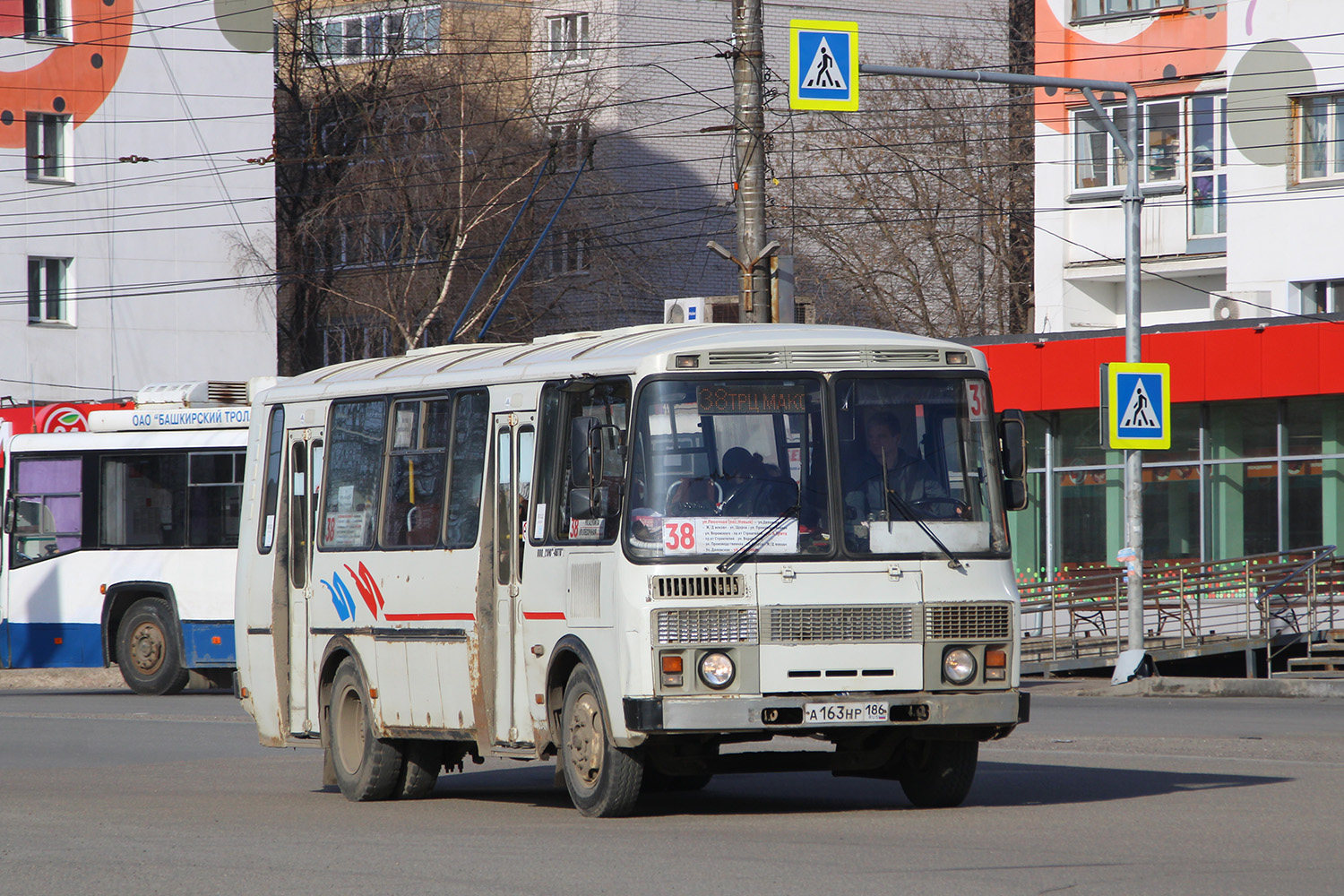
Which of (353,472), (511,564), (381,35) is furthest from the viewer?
(381,35)

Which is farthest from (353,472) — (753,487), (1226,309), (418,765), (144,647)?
(1226,309)

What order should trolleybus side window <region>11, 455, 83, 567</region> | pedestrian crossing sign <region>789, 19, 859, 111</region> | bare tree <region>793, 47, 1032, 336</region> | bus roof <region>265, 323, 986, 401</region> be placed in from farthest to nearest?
bare tree <region>793, 47, 1032, 336</region>, trolleybus side window <region>11, 455, 83, 567</region>, pedestrian crossing sign <region>789, 19, 859, 111</region>, bus roof <region>265, 323, 986, 401</region>

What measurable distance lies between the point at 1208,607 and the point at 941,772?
17561mm

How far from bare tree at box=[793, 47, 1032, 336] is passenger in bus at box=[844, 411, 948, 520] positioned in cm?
3597

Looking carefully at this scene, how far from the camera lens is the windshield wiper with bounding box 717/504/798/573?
34.1 ft

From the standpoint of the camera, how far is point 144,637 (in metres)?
24.3

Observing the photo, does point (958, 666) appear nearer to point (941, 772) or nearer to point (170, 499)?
point (941, 772)

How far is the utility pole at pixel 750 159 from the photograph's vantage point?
2056cm

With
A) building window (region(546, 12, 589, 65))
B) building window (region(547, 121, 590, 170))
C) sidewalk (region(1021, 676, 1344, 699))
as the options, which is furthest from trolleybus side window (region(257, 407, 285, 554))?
building window (region(546, 12, 589, 65))

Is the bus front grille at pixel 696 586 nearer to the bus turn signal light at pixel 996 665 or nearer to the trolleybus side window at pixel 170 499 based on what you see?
the bus turn signal light at pixel 996 665

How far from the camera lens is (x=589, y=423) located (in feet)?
36.1

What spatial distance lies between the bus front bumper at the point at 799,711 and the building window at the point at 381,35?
135ft

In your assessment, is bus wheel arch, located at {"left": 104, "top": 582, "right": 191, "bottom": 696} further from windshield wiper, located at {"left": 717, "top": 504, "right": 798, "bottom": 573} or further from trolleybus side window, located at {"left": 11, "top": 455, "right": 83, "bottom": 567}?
windshield wiper, located at {"left": 717, "top": 504, "right": 798, "bottom": 573}

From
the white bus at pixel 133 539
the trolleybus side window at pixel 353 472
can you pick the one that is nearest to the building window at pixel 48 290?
the white bus at pixel 133 539
